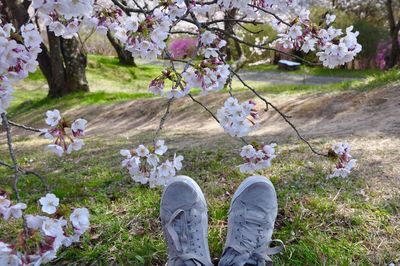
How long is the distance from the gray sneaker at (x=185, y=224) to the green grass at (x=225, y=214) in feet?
0.48

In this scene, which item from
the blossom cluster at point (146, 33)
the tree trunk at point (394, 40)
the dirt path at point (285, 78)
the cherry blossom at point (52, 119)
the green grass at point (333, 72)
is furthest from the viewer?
the green grass at point (333, 72)

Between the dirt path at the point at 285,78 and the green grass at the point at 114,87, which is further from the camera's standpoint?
the dirt path at the point at 285,78

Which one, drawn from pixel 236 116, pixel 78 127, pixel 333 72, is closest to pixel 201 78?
pixel 236 116

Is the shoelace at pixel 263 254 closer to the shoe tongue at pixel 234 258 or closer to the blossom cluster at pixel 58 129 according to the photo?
the shoe tongue at pixel 234 258

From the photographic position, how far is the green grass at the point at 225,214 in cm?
188

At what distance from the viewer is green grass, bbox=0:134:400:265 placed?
1884mm

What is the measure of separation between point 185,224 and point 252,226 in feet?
0.98

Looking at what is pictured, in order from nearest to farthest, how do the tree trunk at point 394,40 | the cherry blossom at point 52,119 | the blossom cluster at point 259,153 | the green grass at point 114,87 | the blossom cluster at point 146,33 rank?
the cherry blossom at point 52,119 < the blossom cluster at point 146,33 < the blossom cluster at point 259,153 < the green grass at point 114,87 < the tree trunk at point 394,40

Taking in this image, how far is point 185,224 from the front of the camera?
1893 millimetres

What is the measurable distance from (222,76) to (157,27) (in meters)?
0.30

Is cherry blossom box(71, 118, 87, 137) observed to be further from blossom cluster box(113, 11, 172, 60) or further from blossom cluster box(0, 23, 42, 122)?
blossom cluster box(113, 11, 172, 60)

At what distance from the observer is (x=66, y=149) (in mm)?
1283

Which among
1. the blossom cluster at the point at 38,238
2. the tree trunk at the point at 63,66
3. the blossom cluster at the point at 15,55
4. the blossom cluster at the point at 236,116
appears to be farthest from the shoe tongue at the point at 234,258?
the tree trunk at the point at 63,66

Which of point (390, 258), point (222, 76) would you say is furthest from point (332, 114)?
point (222, 76)
